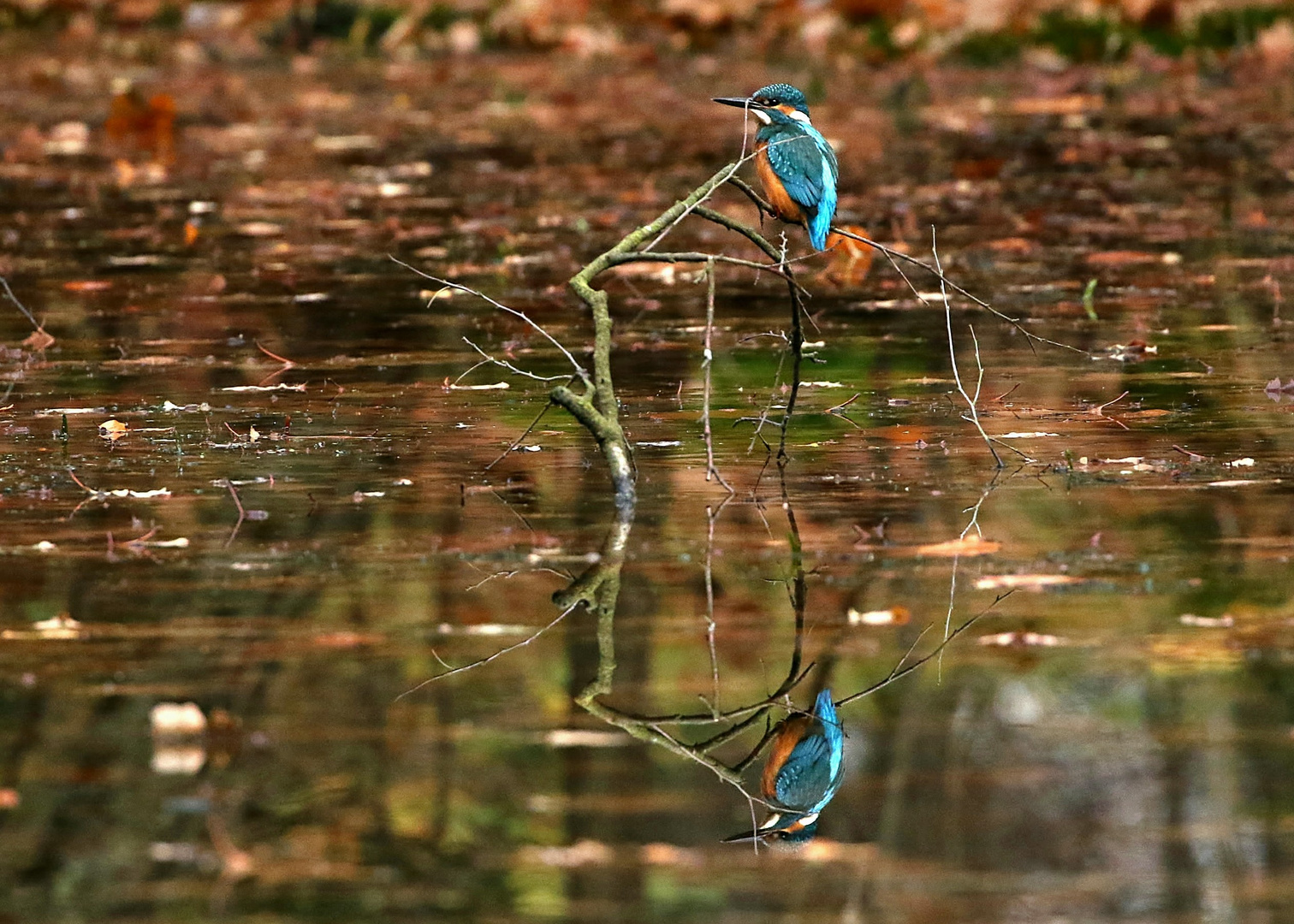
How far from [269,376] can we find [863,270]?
3.77 meters

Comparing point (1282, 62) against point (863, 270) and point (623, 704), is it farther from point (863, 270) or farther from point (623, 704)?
point (623, 704)

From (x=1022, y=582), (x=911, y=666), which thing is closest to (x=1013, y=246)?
(x=1022, y=582)

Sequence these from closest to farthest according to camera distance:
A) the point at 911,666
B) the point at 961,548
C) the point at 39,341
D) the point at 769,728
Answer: the point at 769,728, the point at 911,666, the point at 961,548, the point at 39,341

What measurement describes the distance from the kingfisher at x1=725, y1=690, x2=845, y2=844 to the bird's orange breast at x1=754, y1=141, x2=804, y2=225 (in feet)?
9.27

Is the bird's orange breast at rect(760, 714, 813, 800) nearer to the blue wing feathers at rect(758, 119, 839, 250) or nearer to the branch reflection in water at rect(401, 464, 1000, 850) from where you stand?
the branch reflection in water at rect(401, 464, 1000, 850)

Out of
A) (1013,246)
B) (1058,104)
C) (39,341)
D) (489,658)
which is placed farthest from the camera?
(1058,104)

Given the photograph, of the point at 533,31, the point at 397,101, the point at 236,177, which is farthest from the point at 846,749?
the point at 533,31

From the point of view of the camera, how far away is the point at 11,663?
5344mm

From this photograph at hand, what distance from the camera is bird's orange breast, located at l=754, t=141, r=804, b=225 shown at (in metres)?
7.58

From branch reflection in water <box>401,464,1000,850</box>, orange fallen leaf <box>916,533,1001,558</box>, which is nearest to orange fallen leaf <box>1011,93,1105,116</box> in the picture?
orange fallen leaf <box>916,533,1001,558</box>

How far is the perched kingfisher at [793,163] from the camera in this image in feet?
24.8

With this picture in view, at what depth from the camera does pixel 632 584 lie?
597 cm

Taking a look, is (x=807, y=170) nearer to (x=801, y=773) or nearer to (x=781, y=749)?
(x=781, y=749)

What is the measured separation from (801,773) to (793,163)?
3298 millimetres
